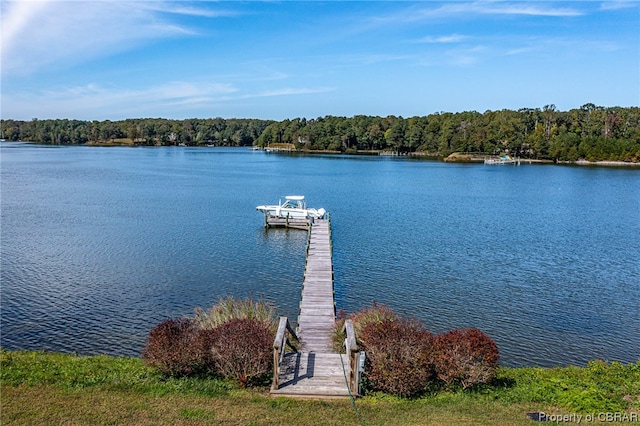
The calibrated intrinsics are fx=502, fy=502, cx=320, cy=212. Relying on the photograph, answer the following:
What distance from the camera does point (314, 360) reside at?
11.7 m

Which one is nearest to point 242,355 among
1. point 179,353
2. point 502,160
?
point 179,353

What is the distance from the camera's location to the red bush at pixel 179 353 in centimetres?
1052

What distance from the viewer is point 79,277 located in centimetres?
2169

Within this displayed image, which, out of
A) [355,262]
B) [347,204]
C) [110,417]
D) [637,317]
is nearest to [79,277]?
[355,262]

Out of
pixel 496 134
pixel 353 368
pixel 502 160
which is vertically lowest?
pixel 353 368

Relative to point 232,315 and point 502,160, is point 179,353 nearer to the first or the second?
point 232,315

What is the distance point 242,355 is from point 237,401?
1.08 meters

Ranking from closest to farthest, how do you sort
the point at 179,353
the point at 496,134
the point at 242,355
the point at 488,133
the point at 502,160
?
the point at 242,355
the point at 179,353
the point at 502,160
the point at 496,134
the point at 488,133

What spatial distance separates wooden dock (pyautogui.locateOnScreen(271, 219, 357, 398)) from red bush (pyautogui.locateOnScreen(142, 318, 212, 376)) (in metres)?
1.61

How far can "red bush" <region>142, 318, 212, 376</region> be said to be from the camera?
1052cm

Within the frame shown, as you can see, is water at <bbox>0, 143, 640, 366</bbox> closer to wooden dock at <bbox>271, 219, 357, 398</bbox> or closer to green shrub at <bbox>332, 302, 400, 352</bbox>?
wooden dock at <bbox>271, 219, 357, 398</bbox>

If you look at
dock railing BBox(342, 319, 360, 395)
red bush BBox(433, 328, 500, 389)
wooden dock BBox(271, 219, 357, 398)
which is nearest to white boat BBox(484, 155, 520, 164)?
wooden dock BBox(271, 219, 357, 398)

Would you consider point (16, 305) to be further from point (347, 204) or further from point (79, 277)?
point (347, 204)

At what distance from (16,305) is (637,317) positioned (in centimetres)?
2269
